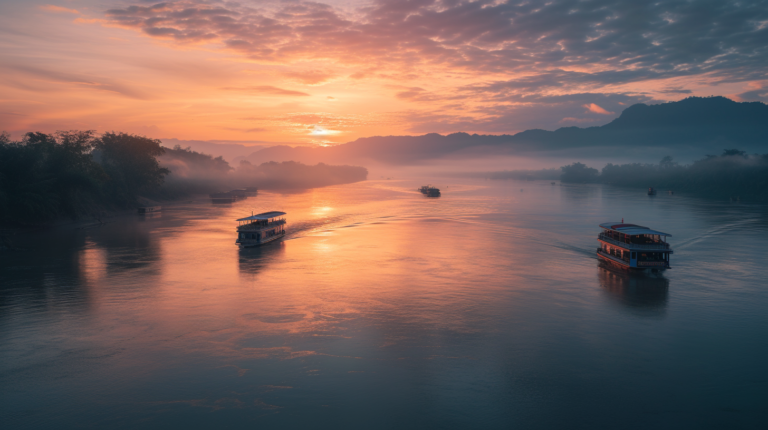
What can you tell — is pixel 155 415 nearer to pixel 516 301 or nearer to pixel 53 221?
pixel 516 301

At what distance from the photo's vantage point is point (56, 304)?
37188 millimetres

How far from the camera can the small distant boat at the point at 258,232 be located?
65.9 meters

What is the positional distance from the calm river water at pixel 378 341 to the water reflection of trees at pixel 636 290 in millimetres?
297

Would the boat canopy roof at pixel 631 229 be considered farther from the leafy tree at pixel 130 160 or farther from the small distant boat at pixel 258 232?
the leafy tree at pixel 130 160

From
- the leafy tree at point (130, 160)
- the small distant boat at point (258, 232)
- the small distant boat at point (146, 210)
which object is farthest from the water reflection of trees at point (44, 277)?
the leafy tree at point (130, 160)

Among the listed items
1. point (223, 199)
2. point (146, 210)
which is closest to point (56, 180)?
point (146, 210)

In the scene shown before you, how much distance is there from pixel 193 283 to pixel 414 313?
24.5 meters

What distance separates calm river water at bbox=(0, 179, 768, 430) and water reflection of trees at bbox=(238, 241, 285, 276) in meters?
0.62

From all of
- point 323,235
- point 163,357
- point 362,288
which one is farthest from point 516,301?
point 323,235

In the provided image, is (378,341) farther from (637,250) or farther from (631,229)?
(631,229)

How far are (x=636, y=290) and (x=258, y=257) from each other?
150 feet

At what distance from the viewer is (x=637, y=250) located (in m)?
50.5

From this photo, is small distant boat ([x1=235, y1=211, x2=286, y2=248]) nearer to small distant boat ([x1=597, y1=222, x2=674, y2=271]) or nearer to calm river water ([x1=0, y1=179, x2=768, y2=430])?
calm river water ([x1=0, y1=179, x2=768, y2=430])

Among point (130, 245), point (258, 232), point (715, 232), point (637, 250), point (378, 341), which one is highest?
point (258, 232)
